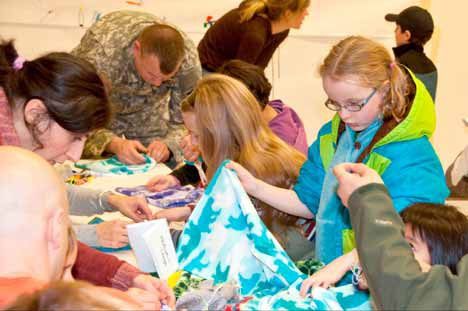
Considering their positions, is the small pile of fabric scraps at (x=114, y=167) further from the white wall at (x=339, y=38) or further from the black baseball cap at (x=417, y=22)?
the black baseball cap at (x=417, y=22)

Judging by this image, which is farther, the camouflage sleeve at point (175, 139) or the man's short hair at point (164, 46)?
the camouflage sleeve at point (175, 139)

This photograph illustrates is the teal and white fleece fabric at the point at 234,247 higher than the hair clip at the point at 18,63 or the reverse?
the reverse

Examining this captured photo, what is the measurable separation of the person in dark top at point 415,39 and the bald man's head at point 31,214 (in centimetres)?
358

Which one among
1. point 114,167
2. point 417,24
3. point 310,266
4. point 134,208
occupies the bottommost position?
point 114,167

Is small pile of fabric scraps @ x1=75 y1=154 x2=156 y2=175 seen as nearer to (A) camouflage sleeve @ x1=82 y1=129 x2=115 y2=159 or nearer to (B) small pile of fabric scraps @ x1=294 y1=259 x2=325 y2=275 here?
(A) camouflage sleeve @ x1=82 y1=129 x2=115 y2=159

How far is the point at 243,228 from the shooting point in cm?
190

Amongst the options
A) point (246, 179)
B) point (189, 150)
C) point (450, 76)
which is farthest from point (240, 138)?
point (450, 76)

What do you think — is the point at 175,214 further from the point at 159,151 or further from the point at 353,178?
the point at 353,178

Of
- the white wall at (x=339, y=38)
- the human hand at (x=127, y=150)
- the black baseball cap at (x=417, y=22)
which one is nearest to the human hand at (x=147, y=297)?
the human hand at (x=127, y=150)

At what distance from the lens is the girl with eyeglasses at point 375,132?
1.79 meters

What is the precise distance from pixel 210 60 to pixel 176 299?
97.5 inches

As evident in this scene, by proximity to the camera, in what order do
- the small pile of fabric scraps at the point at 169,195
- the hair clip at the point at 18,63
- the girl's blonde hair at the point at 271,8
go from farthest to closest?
the girl's blonde hair at the point at 271,8
the small pile of fabric scraps at the point at 169,195
the hair clip at the point at 18,63

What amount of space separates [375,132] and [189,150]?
125cm

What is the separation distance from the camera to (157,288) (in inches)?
61.9
